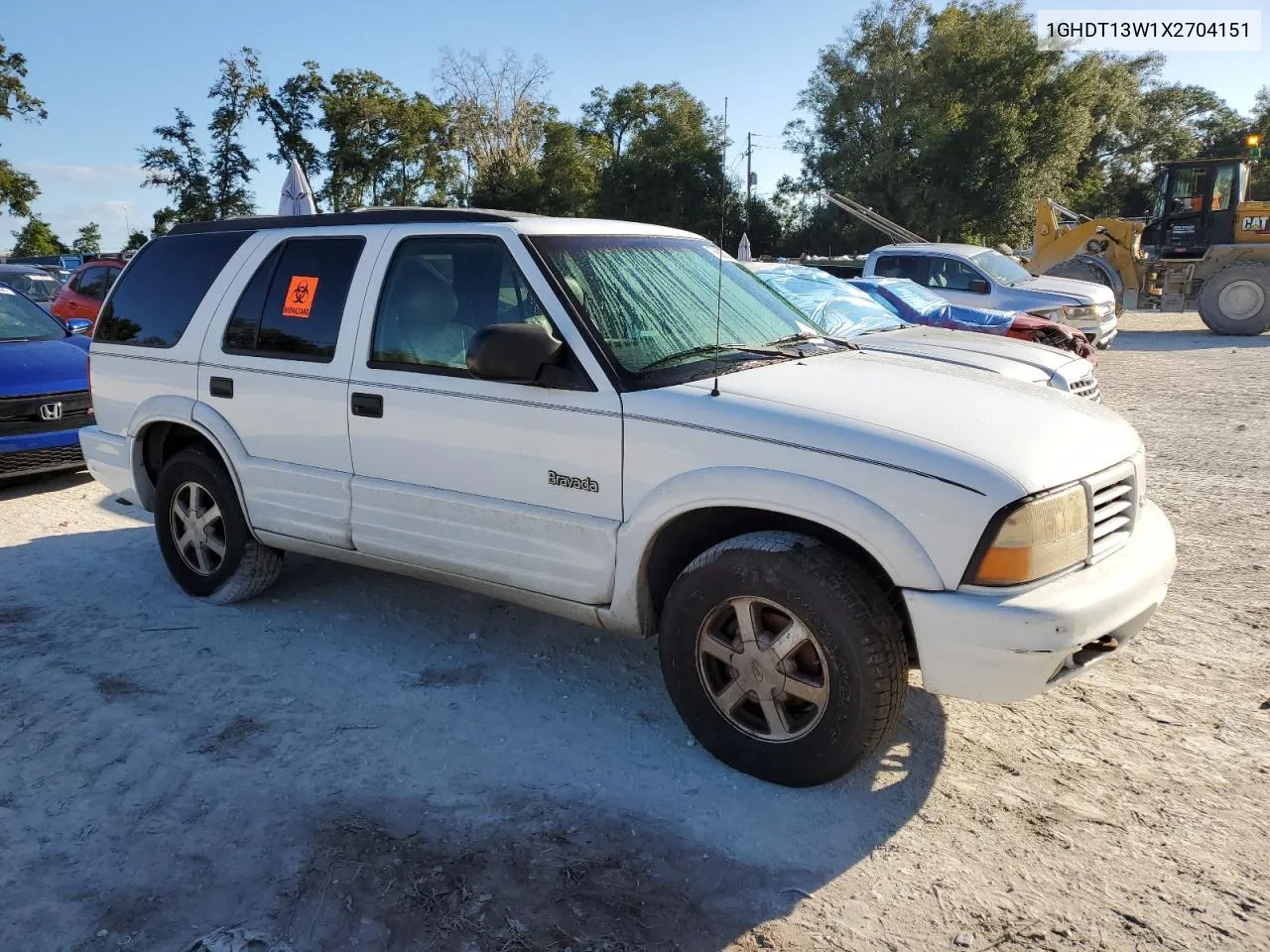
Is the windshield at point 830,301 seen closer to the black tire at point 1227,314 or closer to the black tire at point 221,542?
the black tire at point 221,542

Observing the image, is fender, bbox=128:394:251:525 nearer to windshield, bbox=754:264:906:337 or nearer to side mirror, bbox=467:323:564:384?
side mirror, bbox=467:323:564:384

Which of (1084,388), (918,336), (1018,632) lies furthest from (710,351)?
(1084,388)

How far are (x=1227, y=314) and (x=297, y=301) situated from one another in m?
19.4

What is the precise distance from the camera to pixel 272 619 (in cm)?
486

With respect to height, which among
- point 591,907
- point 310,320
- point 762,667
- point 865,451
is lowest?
point 591,907

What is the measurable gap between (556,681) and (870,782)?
4.69 feet

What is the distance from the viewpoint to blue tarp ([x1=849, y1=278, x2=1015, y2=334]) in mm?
10266

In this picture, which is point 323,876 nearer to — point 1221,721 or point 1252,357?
point 1221,721

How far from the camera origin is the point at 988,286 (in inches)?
563

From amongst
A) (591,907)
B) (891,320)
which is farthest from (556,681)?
(891,320)

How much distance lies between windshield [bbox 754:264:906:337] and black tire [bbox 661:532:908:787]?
5202 mm

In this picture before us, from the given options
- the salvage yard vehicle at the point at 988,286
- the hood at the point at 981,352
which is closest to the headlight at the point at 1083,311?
the salvage yard vehicle at the point at 988,286

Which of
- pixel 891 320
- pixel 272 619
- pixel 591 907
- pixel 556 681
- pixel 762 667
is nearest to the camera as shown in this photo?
pixel 591 907

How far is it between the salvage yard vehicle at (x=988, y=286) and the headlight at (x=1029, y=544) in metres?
11.8
